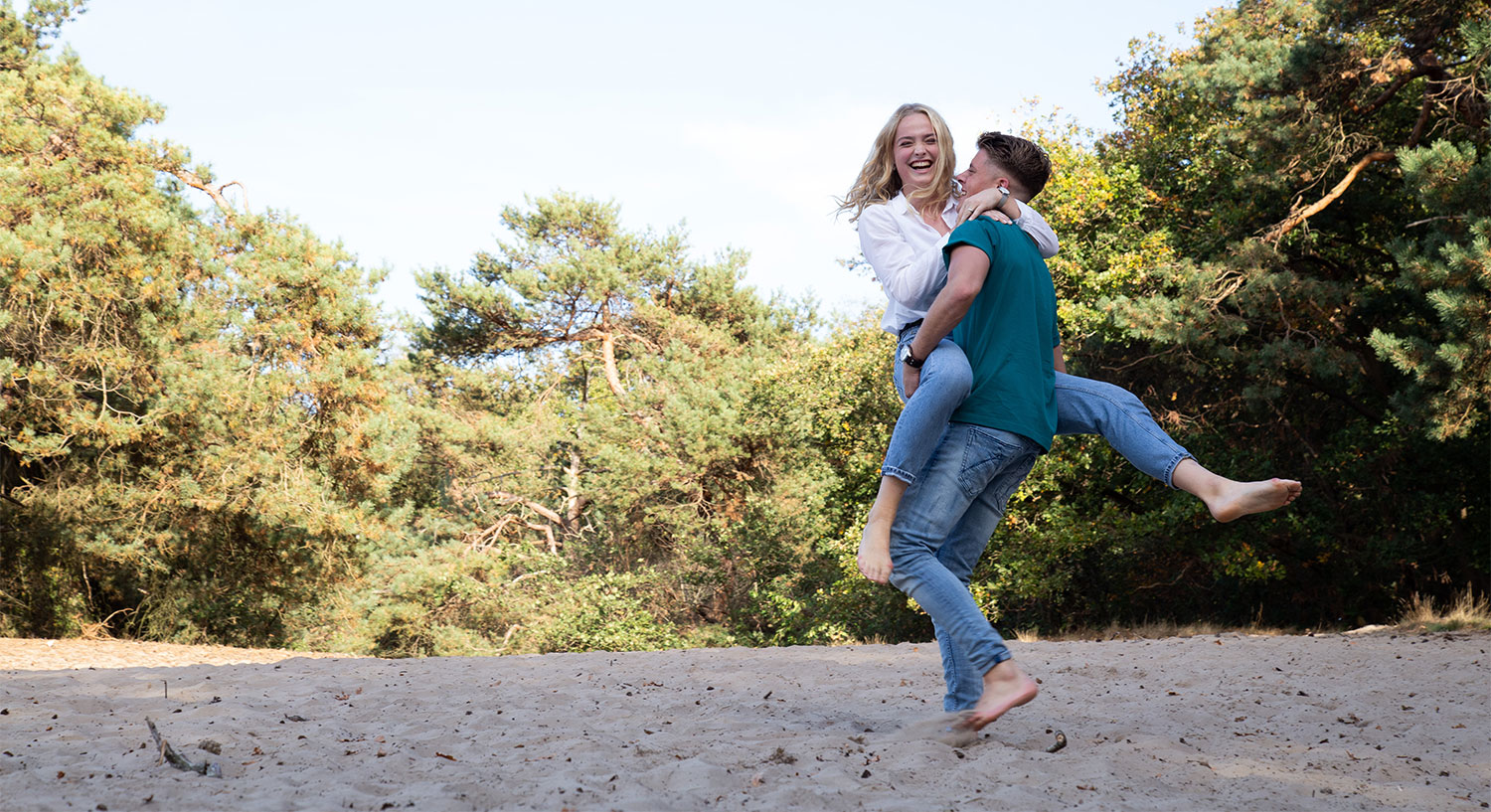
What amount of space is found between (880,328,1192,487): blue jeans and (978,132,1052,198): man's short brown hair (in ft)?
1.93

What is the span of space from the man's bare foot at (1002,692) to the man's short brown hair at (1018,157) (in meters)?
1.45

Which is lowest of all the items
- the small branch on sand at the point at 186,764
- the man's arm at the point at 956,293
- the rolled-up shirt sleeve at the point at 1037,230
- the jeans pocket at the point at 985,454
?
the small branch on sand at the point at 186,764

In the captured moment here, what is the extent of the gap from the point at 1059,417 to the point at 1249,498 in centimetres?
62

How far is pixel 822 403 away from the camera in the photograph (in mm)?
16922

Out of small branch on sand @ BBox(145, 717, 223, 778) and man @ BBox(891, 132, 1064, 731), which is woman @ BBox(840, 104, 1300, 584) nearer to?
man @ BBox(891, 132, 1064, 731)

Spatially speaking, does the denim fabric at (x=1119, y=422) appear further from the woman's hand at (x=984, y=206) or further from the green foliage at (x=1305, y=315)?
the green foliage at (x=1305, y=315)

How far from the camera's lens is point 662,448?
64.3ft

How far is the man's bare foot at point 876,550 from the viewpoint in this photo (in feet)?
9.82

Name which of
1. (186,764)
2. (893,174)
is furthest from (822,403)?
(186,764)

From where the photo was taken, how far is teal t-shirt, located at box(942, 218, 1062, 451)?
3.06 m

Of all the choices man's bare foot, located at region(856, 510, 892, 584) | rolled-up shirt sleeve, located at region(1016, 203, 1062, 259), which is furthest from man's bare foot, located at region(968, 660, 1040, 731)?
rolled-up shirt sleeve, located at region(1016, 203, 1062, 259)

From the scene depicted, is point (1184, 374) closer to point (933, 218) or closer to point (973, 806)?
point (933, 218)

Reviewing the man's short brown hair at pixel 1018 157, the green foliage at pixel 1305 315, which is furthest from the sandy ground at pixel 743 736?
the green foliage at pixel 1305 315

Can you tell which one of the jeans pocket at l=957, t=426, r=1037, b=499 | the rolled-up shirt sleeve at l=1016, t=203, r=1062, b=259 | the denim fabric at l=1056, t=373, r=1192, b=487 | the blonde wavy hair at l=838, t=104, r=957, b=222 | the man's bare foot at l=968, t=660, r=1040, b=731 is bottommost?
the man's bare foot at l=968, t=660, r=1040, b=731
